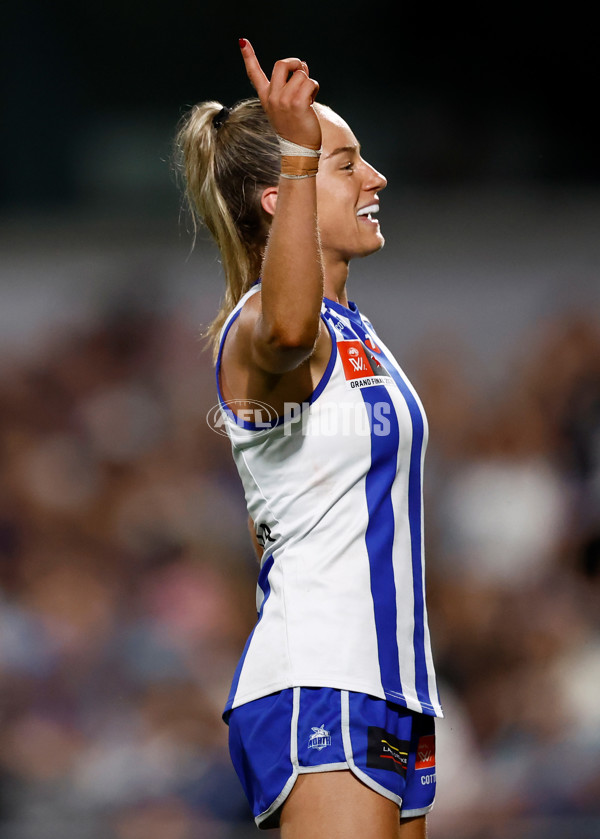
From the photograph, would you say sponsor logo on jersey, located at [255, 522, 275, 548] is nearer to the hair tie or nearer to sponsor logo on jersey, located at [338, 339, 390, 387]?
sponsor logo on jersey, located at [338, 339, 390, 387]

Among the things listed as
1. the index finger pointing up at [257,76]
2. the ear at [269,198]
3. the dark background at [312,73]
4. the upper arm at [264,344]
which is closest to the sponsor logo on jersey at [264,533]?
the upper arm at [264,344]

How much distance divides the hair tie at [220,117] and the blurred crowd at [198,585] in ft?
4.54

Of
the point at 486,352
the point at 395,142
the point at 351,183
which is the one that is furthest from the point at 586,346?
the point at 351,183

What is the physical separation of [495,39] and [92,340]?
1574mm

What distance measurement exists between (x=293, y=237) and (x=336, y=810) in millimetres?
756

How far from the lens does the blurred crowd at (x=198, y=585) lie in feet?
9.12

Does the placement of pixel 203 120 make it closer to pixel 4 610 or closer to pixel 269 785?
pixel 269 785

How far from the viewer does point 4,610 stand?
2.97 meters

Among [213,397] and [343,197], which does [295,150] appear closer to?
[343,197]

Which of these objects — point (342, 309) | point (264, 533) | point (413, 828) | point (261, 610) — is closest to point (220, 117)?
point (342, 309)

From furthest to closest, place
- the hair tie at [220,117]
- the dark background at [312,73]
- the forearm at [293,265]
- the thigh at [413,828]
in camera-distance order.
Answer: the dark background at [312,73] → the hair tie at [220,117] → the thigh at [413,828] → the forearm at [293,265]

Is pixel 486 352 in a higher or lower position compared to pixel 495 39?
lower

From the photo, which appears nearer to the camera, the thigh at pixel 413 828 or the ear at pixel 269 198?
the thigh at pixel 413 828

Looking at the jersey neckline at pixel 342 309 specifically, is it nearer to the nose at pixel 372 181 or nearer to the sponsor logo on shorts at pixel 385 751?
the nose at pixel 372 181
